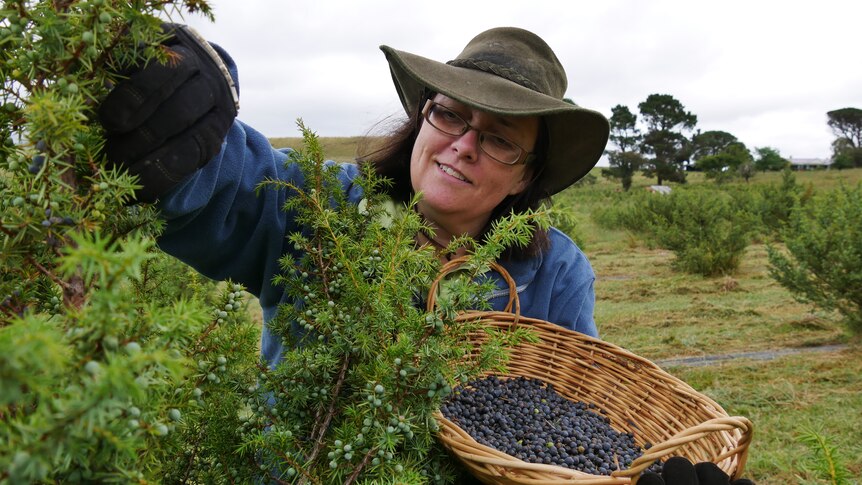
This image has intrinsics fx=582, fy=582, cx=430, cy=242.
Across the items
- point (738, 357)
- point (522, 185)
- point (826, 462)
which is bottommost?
point (738, 357)

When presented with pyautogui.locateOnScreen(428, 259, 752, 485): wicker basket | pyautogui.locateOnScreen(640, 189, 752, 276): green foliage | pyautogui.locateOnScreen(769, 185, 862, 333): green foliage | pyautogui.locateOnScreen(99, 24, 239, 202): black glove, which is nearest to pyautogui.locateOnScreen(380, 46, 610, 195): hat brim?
pyautogui.locateOnScreen(428, 259, 752, 485): wicker basket

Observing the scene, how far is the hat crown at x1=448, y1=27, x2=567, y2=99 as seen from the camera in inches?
87.9

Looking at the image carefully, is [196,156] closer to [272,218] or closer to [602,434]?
[272,218]

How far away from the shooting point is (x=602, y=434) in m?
2.01

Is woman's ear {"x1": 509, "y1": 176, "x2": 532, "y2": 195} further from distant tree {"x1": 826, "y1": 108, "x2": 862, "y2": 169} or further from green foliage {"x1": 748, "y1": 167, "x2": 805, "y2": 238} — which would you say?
distant tree {"x1": 826, "y1": 108, "x2": 862, "y2": 169}

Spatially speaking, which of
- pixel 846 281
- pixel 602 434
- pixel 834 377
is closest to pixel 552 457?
pixel 602 434

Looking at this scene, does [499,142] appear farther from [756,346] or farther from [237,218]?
[756,346]

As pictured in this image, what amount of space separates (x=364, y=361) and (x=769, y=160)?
7077 centimetres

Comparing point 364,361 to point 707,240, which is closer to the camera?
→ point 364,361

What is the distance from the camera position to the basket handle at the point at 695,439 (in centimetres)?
146

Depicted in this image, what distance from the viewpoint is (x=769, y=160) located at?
61.6m

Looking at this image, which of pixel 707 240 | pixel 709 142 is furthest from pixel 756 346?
pixel 709 142

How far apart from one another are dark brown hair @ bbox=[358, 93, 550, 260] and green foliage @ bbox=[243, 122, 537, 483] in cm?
98

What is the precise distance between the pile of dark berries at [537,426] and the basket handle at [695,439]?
0.24m
